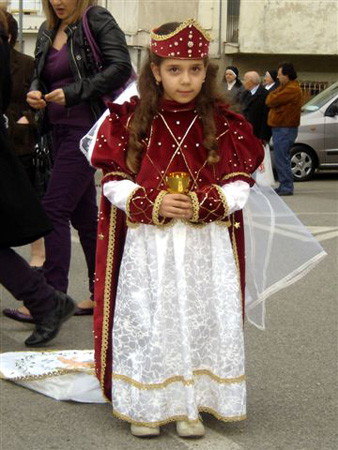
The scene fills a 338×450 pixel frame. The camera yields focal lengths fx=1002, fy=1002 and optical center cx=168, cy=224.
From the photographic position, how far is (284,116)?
13.0m

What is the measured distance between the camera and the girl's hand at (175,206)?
144 inches

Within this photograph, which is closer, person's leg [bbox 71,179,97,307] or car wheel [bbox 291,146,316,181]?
person's leg [bbox 71,179,97,307]

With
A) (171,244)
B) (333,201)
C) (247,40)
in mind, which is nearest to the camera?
(171,244)

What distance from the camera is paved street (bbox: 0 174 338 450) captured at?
12.7 ft

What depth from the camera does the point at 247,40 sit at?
87.4 ft

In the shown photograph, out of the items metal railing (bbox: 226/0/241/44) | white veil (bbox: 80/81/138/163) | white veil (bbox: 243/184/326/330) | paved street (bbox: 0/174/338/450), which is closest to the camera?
paved street (bbox: 0/174/338/450)

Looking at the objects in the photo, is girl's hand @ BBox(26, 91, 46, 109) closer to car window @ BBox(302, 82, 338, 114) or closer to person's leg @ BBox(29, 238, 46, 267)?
person's leg @ BBox(29, 238, 46, 267)

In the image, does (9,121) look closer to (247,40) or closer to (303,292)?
(303,292)

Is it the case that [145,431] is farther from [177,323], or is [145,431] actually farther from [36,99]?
[36,99]

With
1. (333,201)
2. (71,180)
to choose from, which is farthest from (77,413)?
(333,201)

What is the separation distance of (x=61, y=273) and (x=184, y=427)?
1993mm

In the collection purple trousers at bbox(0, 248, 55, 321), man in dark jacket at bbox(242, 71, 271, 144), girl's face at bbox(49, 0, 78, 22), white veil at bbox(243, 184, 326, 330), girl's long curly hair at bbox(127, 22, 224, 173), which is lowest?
man in dark jacket at bbox(242, 71, 271, 144)

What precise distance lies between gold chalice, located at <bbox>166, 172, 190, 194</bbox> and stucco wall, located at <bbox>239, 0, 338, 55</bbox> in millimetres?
23075

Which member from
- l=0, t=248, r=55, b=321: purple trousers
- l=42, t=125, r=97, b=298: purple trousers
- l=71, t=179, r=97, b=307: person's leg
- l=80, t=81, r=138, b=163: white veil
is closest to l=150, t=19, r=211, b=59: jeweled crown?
l=80, t=81, r=138, b=163: white veil
